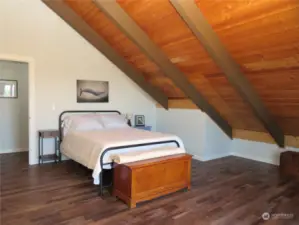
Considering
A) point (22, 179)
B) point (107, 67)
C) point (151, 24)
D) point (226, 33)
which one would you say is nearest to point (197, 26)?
point (226, 33)

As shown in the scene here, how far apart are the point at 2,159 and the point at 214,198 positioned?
14.2 feet

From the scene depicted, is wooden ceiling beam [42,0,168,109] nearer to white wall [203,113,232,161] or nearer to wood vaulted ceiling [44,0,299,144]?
wood vaulted ceiling [44,0,299,144]

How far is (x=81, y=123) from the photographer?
15.5 ft

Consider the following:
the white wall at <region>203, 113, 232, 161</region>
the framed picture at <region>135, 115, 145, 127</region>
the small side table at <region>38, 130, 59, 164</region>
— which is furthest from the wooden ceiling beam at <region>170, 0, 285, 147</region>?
the small side table at <region>38, 130, 59, 164</region>

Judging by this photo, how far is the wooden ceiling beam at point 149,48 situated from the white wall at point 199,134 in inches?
9.4

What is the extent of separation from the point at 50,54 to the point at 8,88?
1.63 m

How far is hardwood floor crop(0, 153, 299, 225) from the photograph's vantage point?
2.66 meters

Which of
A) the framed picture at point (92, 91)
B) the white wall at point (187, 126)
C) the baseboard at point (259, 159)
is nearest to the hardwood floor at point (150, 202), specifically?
the baseboard at point (259, 159)

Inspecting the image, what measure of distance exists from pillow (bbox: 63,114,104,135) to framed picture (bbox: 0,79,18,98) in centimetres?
176

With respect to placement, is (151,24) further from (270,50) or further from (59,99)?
(59,99)

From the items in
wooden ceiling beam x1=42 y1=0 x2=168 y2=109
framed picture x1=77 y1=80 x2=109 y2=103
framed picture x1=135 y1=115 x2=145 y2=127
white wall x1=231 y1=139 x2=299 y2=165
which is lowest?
white wall x1=231 y1=139 x2=299 y2=165

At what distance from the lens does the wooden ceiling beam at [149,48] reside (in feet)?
11.6

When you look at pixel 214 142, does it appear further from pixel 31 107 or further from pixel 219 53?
pixel 31 107

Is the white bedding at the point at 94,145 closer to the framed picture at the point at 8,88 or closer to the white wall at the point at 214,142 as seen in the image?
the white wall at the point at 214,142
